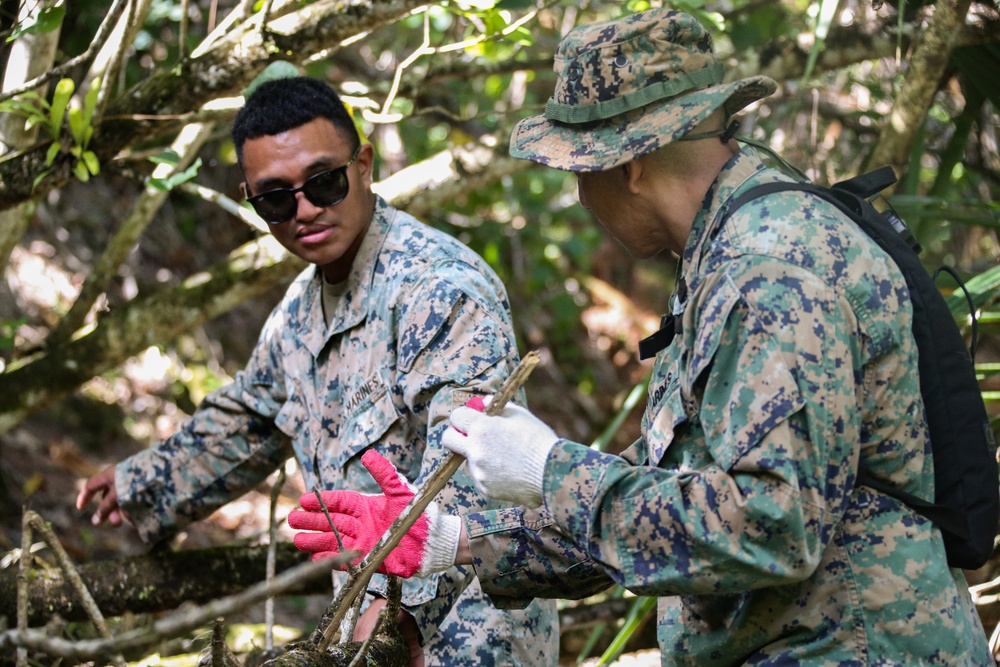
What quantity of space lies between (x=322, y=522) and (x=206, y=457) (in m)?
1.22

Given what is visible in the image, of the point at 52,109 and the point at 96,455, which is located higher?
the point at 52,109

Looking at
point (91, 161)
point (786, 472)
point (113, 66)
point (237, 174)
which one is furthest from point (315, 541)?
point (237, 174)

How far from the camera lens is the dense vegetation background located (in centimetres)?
326

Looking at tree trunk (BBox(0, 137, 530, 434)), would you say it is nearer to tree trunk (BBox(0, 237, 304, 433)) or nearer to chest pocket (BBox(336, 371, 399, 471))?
tree trunk (BBox(0, 237, 304, 433))

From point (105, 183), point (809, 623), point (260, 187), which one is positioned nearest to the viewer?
point (809, 623)

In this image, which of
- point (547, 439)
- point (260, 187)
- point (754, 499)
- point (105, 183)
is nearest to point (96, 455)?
point (105, 183)

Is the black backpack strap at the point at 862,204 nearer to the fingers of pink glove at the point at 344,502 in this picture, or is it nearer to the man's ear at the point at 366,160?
the fingers of pink glove at the point at 344,502

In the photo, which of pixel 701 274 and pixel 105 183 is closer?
pixel 701 274

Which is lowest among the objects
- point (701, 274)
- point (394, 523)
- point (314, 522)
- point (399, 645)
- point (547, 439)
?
point (399, 645)

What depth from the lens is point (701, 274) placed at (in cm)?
182

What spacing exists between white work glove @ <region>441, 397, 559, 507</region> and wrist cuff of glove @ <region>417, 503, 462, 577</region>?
266 mm

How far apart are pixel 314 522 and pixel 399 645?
1.17ft

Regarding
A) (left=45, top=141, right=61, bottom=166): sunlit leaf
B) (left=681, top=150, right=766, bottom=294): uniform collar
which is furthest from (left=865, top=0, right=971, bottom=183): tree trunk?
(left=45, top=141, right=61, bottom=166): sunlit leaf

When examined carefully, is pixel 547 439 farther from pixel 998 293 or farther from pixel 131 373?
pixel 131 373
